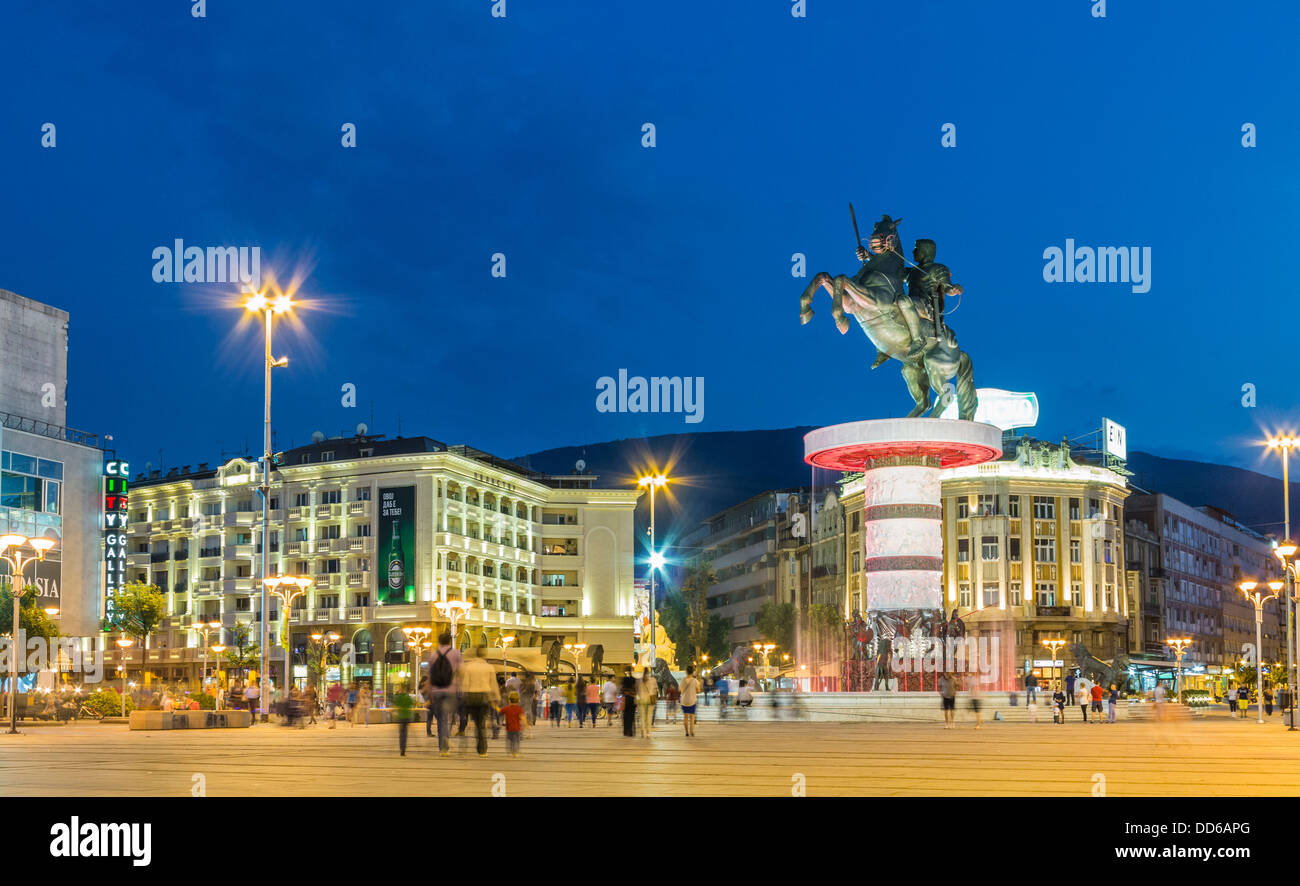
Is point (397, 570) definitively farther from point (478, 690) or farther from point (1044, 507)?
point (478, 690)

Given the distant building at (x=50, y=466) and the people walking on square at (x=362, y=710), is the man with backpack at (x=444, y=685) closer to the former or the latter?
the people walking on square at (x=362, y=710)

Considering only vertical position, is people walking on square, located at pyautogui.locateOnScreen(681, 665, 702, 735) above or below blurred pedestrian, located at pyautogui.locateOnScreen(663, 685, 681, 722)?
above

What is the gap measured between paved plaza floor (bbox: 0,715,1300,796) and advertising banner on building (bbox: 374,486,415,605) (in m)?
58.4

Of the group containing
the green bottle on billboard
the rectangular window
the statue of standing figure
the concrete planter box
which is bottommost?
the concrete planter box

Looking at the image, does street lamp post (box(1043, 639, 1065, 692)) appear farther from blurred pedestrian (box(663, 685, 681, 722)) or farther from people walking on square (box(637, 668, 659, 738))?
people walking on square (box(637, 668, 659, 738))

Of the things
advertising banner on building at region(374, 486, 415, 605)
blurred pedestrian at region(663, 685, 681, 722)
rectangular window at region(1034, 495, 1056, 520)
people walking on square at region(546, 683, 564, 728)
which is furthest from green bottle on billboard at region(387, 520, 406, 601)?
people walking on square at region(546, 683, 564, 728)

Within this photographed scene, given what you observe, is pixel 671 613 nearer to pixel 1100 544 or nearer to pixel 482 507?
pixel 482 507

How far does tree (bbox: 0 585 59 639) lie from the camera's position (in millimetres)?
60250

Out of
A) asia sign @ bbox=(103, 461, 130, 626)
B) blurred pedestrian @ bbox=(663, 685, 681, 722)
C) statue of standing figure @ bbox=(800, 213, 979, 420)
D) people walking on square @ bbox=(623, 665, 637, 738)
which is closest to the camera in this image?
people walking on square @ bbox=(623, 665, 637, 738)

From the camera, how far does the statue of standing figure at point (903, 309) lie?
42.8 m

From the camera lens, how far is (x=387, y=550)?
91.5 m
